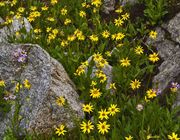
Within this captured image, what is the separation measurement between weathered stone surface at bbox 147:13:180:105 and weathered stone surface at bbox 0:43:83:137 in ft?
4.92

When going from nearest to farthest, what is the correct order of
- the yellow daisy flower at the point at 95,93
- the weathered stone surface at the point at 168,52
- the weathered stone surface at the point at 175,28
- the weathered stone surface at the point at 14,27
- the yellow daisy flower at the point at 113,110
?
1. the yellow daisy flower at the point at 113,110
2. the yellow daisy flower at the point at 95,93
3. the weathered stone surface at the point at 168,52
4. the weathered stone surface at the point at 175,28
5. the weathered stone surface at the point at 14,27

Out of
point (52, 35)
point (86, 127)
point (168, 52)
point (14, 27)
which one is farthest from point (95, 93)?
point (14, 27)

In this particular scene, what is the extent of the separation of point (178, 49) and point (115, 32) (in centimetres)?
147

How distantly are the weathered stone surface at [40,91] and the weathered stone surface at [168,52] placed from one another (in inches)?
59.0

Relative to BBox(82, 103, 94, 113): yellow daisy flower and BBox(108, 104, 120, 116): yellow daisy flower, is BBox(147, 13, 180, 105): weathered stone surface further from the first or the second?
BBox(82, 103, 94, 113): yellow daisy flower

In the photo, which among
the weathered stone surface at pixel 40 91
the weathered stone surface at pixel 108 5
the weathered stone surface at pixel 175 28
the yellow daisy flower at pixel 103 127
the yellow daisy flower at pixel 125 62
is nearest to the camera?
the yellow daisy flower at pixel 103 127

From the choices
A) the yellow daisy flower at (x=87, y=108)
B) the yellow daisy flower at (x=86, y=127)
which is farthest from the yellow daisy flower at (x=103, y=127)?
the yellow daisy flower at (x=87, y=108)

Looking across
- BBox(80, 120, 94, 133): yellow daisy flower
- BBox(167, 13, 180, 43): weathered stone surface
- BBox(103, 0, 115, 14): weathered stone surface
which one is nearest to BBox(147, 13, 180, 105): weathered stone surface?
BBox(167, 13, 180, 43): weathered stone surface

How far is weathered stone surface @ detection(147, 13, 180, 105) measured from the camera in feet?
22.5

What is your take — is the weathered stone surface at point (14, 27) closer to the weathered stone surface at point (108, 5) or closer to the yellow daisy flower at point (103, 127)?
the weathered stone surface at point (108, 5)

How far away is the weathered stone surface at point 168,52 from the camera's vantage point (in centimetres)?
686

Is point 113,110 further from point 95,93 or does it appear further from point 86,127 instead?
point 95,93

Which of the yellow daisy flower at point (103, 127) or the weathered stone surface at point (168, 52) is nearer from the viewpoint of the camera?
the yellow daisy flower at point (103, 127)

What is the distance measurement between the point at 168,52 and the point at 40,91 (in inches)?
105
